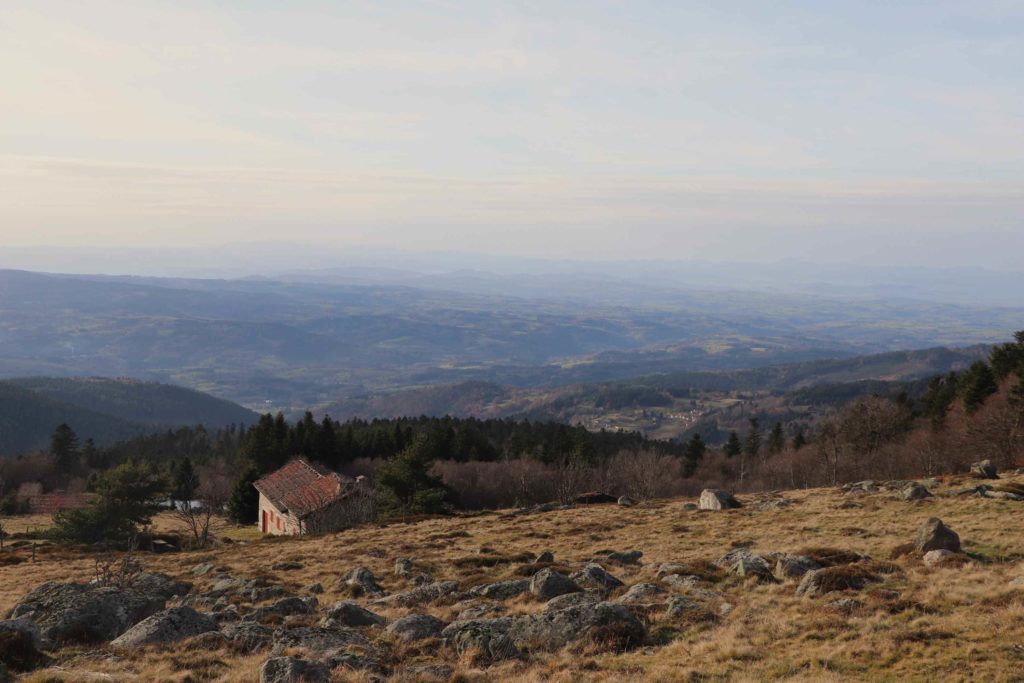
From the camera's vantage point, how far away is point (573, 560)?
94.8 feet

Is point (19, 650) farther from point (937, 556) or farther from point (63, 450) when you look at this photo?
point (63, 450)

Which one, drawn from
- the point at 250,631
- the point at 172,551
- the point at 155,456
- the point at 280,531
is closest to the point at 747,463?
the point at 280,531

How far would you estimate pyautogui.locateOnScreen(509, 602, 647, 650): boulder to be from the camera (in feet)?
53.5

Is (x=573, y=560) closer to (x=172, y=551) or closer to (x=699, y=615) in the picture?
(x=699, y=615)

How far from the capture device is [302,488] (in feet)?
199

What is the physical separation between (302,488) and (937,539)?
164 ft

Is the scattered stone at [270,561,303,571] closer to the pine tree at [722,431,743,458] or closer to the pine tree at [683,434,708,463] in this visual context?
the pine tree at [683,434,708,463]

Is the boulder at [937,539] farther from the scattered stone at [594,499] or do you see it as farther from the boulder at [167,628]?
the scattered stone at [594,499]

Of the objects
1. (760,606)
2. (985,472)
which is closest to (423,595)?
(760,606)

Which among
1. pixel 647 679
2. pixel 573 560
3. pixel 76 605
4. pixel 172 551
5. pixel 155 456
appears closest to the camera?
pixel 647 679

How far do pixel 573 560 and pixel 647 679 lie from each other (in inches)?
606

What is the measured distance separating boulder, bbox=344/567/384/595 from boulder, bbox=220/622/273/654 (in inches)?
265

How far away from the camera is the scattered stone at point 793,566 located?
21422mm

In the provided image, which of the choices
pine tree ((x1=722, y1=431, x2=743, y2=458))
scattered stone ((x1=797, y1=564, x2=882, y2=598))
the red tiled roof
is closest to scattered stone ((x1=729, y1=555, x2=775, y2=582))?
scattered stone ((x1=797, y1=564, x2=882, y2=598))
